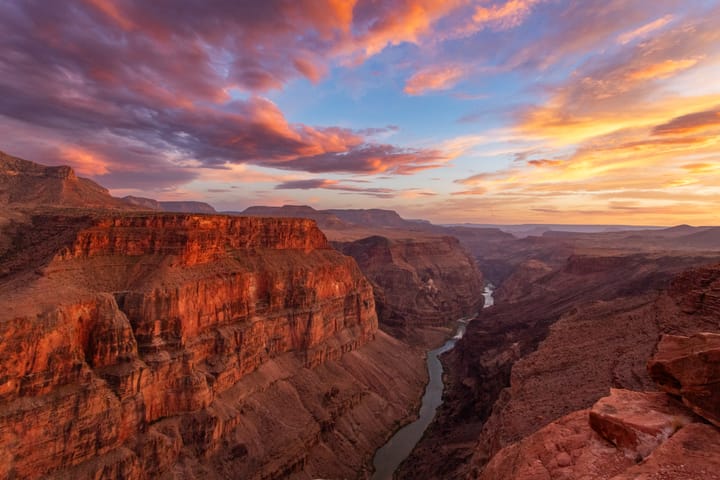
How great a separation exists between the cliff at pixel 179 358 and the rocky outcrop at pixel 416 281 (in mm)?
43794

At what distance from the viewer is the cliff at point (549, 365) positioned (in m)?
31.8

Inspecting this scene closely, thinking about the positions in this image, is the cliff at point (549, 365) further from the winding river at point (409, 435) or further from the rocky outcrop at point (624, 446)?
the rocky outcrop at point (624, 446)

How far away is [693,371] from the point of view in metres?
12.3

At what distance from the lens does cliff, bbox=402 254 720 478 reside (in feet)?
104

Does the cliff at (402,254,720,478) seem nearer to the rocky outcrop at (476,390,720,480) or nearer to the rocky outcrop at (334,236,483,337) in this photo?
the rocky outcrop at (476,390,720,480)

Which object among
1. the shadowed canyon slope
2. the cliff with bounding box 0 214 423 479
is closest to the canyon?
the cliff with bounding box 0 214 423 479

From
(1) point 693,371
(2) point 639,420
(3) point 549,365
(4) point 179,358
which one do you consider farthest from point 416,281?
(1) point 693,371

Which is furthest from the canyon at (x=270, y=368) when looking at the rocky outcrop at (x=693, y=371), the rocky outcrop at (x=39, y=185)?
the rocky outcrop at (x=39, y=185)

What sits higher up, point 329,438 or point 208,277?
point 208,277

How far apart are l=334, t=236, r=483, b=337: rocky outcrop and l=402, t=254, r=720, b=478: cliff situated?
31.7 metres

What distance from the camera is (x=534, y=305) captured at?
9694cm

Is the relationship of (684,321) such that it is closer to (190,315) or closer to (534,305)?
(190,315)

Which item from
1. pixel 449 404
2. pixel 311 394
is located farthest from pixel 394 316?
pixel 311 394

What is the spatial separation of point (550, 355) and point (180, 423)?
37.9 m
